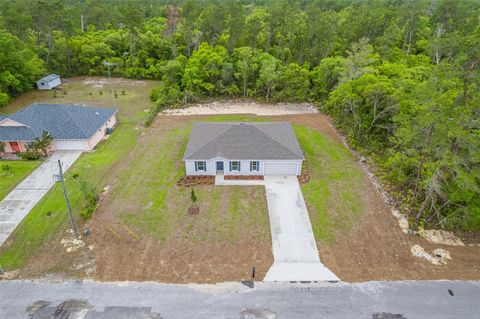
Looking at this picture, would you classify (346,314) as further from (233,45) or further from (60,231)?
(233,45)

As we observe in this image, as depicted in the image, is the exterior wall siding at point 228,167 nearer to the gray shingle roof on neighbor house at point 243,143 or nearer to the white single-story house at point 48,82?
the gray shingle roof on neighbor house at point 243,143

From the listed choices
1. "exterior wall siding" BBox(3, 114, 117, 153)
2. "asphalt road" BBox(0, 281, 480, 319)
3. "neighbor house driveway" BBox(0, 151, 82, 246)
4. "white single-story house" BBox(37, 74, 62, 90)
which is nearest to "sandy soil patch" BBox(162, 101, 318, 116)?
"exterior wall siding" BBox(3, 114, 117, 153)

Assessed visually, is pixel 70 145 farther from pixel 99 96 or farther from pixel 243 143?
pixel 99 96

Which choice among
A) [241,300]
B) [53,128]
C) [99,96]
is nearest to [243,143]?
[241,300]

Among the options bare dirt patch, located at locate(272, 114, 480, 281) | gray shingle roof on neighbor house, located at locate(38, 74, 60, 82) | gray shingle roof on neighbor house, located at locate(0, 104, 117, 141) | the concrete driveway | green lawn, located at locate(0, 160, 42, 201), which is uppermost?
gray shingle roof on neighbor house, located at locate(38, 74, 60, 82)

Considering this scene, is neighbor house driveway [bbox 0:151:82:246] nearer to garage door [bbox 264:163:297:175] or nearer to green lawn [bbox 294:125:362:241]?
garage door [bbox 264:163:297:175]

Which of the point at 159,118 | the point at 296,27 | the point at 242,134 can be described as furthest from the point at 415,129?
the point at 296,27
